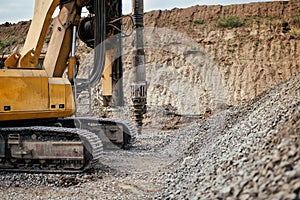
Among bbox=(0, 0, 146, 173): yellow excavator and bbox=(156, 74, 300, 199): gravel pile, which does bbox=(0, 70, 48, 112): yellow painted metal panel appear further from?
bbox=(156, 74, 300, 199): gravel pile

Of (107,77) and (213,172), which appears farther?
(107,77)

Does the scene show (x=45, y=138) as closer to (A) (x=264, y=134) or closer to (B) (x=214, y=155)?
(B) (x=214, y=155)

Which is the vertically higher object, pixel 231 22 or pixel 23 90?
pixel 231 22

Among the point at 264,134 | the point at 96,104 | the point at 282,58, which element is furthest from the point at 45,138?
the point at 282,58

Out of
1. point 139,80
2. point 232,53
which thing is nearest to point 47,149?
point 139,80

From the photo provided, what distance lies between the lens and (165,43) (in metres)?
22.8

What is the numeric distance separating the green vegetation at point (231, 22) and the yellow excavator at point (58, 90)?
1368 centimetres

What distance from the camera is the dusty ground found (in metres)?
3.73

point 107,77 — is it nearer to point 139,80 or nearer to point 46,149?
point 139,80

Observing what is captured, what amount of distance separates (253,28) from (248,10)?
1.39 meters

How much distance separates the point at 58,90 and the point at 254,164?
4.13m

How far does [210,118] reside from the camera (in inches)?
387

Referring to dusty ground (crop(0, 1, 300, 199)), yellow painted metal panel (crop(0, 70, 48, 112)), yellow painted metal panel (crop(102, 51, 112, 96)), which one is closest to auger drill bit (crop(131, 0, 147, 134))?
dusty ground (crop(0, 1, 300, 199))

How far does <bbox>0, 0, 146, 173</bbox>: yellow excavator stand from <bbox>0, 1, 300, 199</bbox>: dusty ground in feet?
1.15
